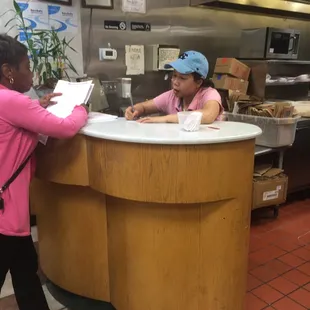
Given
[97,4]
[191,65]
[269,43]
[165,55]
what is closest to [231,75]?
[269,43]

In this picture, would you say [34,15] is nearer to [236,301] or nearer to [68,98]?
[68,98]

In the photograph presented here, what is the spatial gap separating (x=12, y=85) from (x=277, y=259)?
7.05 ft

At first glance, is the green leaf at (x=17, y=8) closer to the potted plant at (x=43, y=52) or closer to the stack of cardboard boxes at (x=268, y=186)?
the potted plant at (x=43, y=52)

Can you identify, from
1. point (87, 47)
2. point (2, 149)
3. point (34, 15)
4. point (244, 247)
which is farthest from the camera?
point (87, 47)

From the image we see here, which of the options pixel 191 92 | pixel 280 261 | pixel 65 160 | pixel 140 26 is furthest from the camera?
pixel 140 26

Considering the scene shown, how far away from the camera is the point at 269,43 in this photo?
3.77m

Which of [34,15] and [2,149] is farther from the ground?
[34,15]

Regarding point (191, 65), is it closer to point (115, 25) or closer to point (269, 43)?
point (115, 25)

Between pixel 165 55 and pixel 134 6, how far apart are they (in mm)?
523

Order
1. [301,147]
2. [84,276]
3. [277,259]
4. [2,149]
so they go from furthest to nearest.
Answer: [301,147]
[277,259]
[84,276]
[2,149]

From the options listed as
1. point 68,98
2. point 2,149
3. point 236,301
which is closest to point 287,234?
point 236,301

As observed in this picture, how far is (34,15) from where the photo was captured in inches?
113

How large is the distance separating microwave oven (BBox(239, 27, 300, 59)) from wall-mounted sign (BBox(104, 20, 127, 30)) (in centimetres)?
147

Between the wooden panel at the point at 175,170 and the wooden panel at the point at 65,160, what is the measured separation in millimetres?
174
